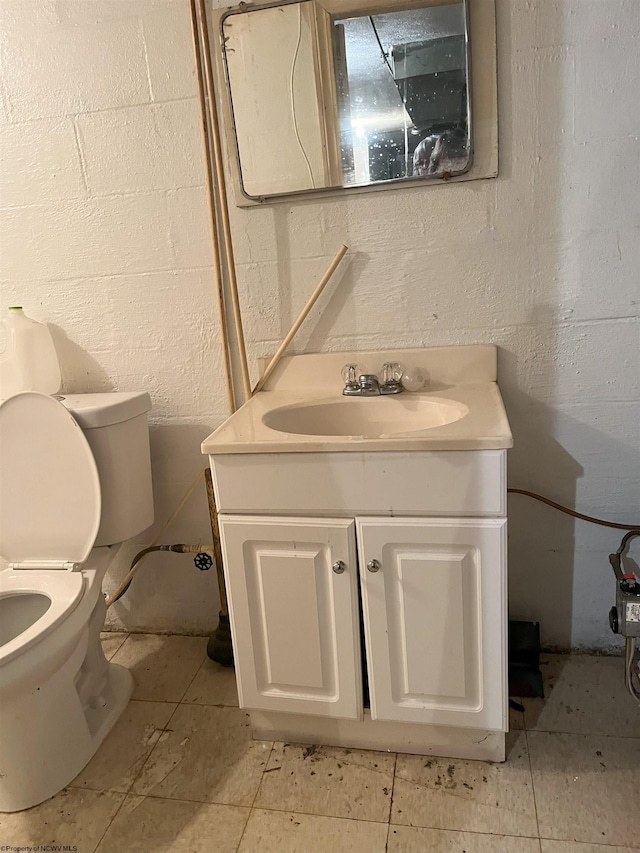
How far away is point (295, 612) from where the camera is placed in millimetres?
1326

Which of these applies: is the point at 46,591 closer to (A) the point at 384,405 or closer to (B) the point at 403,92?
(A) the point at 384,405

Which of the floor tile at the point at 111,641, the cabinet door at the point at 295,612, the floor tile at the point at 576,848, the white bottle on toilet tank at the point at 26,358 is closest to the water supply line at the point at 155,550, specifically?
the floor tile at the point at 111,641

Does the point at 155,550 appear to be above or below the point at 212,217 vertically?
below

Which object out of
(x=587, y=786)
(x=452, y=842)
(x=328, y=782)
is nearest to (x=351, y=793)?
(x=328, y=782)

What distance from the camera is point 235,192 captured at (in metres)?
1.56

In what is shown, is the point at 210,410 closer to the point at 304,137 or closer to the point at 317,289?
the point at 317,289

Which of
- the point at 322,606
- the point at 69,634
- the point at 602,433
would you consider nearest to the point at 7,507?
the point at 69,634

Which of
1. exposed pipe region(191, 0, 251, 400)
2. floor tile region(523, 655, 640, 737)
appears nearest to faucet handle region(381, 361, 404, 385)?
exposed pipe region(191, 0, 251, 400)

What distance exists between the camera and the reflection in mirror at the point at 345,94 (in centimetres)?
138

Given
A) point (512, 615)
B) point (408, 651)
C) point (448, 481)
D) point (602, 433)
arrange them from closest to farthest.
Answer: point (448, 481), point (408, 651), point (602, 433), point (512, 615)

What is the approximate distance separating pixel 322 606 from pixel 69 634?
570 mm

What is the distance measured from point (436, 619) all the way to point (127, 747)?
85 centimetres

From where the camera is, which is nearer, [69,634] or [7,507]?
[69,634]

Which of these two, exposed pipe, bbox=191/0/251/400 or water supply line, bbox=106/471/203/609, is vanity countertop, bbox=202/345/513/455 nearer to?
exposed pipe, bbox=191/0/251/400
